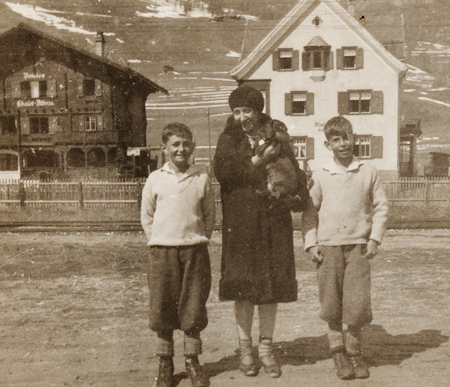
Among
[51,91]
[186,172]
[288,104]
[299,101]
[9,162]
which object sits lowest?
[9,162]

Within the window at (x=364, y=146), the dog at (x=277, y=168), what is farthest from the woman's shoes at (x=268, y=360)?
the window at (x=364, y=146)

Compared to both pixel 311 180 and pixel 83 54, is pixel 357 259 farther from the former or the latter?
pixel 83 54

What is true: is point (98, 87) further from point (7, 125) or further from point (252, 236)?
point (252, 236)

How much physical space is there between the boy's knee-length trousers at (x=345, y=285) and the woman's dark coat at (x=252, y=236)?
23cm

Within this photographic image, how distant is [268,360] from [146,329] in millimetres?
1425

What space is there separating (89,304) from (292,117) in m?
22.6

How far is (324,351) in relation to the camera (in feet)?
13.3

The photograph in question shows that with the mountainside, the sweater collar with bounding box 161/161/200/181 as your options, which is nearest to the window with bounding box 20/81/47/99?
the sweater collar with bounding box 161/161/200/181

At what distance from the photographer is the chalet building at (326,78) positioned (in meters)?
26.6

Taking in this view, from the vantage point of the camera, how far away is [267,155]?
358 cm

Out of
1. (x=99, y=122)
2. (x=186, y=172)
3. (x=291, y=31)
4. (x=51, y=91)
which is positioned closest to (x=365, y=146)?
(x=291, y=31)

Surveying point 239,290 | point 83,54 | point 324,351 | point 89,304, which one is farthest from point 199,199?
point 83,54

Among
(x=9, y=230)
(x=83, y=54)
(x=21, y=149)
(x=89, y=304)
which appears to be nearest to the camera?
(x=89, y=304)

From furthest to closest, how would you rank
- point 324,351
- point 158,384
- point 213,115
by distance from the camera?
1. point 213,115
2. point 324,351
3. point 158,384
